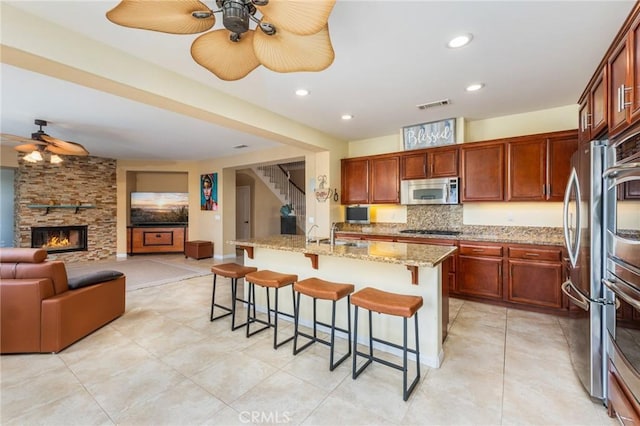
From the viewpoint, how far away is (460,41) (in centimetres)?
226

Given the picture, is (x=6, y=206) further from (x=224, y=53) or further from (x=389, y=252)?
(x=389, y=252)

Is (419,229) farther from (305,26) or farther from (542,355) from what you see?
(305,26)

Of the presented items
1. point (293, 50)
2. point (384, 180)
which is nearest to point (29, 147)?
point (293, 50)

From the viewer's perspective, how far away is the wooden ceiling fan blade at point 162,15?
129 cm

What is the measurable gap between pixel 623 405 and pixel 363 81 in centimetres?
309

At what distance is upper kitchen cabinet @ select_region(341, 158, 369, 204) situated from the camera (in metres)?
5.14

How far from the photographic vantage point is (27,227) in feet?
20.6

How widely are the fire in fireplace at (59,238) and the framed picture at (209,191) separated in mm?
2901

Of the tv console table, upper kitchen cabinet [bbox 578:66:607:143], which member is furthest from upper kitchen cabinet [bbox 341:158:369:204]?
the tv console table

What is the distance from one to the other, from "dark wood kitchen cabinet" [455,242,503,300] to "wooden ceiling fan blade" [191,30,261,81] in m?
3.51

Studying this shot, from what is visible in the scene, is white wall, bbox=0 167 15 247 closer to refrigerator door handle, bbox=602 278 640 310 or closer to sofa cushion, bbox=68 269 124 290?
sofa cushion, bbox=68 269 124 290

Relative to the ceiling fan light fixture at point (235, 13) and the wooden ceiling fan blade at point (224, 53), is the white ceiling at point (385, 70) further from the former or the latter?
the ceiling fan light fixture at point (235, 13)

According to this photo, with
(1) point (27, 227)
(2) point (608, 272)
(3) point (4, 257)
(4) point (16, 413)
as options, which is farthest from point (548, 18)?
(1) point (27, 227)

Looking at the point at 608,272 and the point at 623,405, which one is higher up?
the point at 608,272
